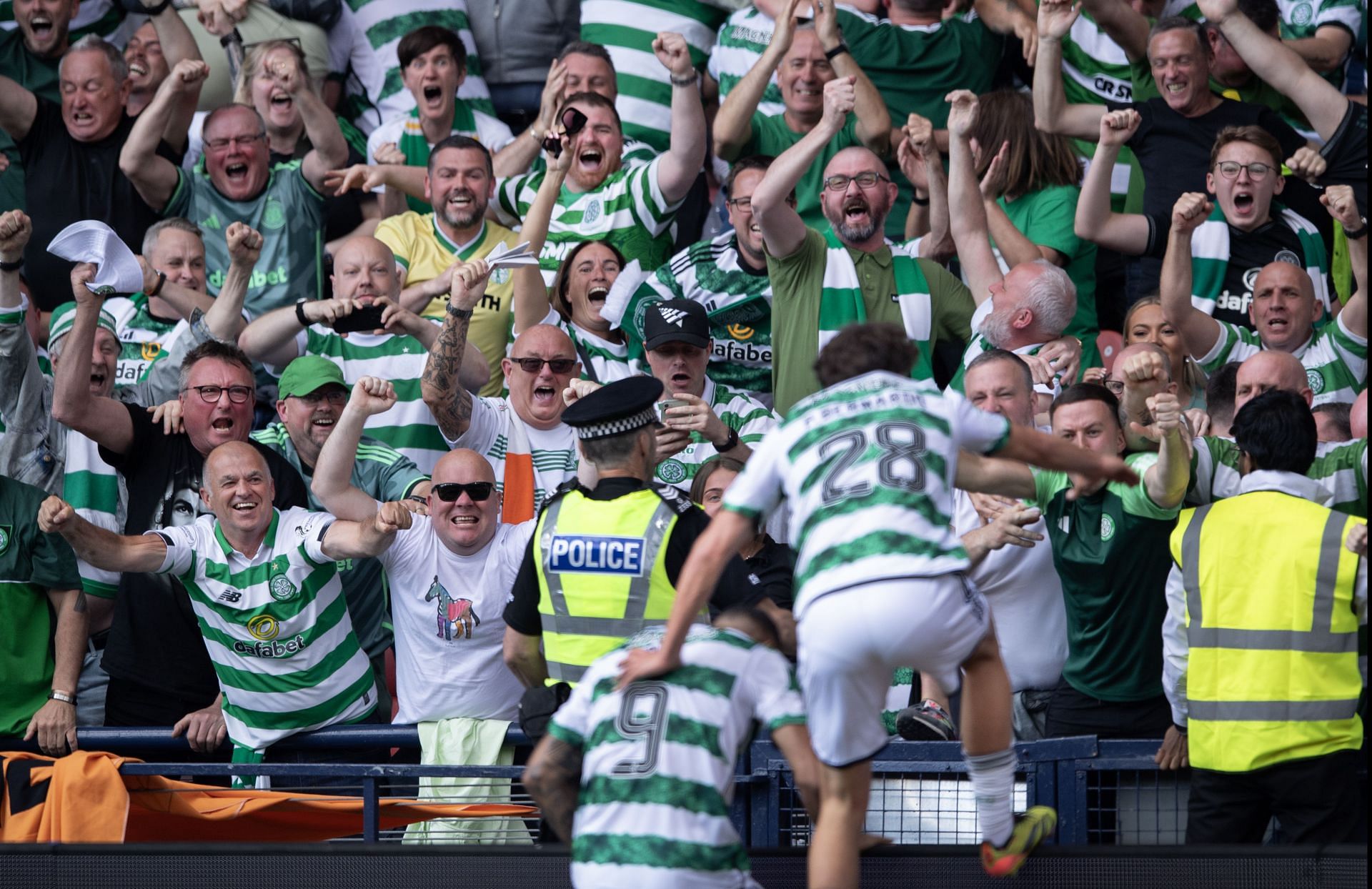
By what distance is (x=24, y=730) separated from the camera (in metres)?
6.62

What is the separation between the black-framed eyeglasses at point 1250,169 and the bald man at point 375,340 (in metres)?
3.43

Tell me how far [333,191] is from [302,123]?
820 millimetres

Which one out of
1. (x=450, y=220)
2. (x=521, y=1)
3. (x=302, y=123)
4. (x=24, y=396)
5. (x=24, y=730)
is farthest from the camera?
(x=521, y=1)

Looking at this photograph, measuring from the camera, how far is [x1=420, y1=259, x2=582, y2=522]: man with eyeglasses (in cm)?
715

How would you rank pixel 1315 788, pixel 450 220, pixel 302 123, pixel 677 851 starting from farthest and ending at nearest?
pixel 302 123 < pixel 450 220 < pixel 1315 788 < pixel 677 851

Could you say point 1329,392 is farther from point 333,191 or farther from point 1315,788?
point 333,191

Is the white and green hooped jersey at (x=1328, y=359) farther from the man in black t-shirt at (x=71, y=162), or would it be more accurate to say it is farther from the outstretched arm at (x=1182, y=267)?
the man in black t-shirt at (x=71, y=162)

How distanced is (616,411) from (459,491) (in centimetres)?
142

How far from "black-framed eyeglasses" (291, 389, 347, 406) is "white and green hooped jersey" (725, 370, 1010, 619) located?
124 inches

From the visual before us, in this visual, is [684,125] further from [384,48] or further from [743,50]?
[384,48]

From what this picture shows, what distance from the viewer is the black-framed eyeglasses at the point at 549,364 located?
7250mm

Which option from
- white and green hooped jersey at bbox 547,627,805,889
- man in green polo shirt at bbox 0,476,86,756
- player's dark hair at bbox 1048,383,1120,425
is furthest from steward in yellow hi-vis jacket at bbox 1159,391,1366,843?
man in green polo shirt at bbox 0,476,86,756

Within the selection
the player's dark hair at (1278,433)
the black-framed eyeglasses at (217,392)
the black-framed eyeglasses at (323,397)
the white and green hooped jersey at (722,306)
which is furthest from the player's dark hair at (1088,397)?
the black-framed eyeglasses at (217,392)

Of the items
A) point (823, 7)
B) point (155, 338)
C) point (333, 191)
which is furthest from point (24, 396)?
point (823, 7)
